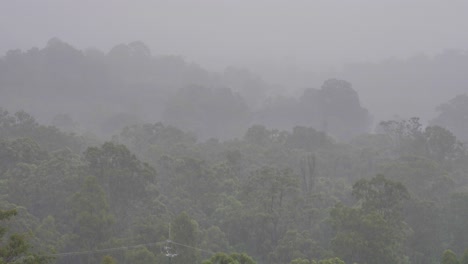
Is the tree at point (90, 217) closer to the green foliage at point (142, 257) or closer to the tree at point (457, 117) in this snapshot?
the green foliage at point (142, 257)

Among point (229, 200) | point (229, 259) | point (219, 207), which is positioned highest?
point (229, 200)

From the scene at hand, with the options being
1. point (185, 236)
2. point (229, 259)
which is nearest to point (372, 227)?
point (185, 236)

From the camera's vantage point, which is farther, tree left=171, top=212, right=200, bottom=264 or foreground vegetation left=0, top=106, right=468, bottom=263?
foreground vegetation left=0, top=106, right=468, bottom=263

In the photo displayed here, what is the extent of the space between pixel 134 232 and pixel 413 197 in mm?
17569

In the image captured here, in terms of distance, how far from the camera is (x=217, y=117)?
276 feet

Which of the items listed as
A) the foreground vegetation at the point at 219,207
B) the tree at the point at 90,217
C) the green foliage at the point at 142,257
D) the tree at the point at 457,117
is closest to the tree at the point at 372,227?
the foreground vegetation at the point at 219,207

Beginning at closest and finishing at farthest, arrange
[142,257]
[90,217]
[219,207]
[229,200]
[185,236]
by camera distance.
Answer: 1. [142,257]
2. [185,236]
3. [90,217]
4. [219,207]
5. [229,200]

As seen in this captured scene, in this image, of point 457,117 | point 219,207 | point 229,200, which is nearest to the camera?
point 219,207

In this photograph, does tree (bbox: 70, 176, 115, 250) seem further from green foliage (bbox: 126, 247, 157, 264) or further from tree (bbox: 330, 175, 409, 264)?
tree (bbox: 330, 175, 409, 264)

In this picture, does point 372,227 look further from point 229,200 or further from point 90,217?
point 90,217

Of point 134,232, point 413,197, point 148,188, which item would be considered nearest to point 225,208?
point 148,188

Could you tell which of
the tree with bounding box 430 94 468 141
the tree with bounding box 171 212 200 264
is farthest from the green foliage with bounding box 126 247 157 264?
the tree with bounding box 430 94 468 141

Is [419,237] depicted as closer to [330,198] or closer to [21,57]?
[330,198]

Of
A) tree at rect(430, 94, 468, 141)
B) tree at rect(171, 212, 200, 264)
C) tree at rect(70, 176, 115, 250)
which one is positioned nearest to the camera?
tree at rect(171, 212, 200, 264)
